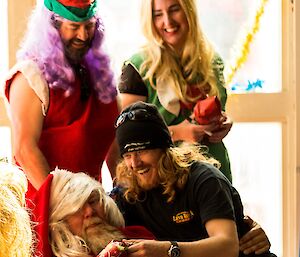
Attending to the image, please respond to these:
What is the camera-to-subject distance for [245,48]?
2.93 metres

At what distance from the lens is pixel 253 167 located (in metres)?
2.99

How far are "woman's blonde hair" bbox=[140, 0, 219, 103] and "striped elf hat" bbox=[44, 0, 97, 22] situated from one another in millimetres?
359

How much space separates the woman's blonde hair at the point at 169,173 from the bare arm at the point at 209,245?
0.49 ft

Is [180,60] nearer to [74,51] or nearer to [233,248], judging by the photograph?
[74,51]

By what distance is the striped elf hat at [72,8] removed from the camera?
2053 millimetres

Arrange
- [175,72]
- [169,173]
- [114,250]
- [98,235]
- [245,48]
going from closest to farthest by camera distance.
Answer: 1. [114,250]
2. [98,235]
3. [169,173]
4. [175,72]
5. [245,48]

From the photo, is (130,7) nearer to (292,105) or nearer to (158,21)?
(158,21)

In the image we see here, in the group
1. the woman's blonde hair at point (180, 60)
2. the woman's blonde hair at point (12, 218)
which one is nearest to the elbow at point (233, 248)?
the woman's blonde hair at point (180, 60)

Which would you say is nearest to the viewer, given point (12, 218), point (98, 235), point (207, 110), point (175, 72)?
point (12, 218)

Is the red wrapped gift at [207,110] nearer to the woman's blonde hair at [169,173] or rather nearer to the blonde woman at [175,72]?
the blonde woman at [175,72]

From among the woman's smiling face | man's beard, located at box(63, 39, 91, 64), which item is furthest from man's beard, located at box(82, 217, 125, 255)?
the woman's smiling face

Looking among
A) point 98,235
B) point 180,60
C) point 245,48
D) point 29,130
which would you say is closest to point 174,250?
point 98,235

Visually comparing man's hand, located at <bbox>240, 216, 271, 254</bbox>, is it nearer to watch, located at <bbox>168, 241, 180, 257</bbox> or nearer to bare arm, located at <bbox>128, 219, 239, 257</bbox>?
bare arm, located at <bbox>128, 219, 239, 257</bbox>

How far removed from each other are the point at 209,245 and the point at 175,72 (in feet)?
2.52
